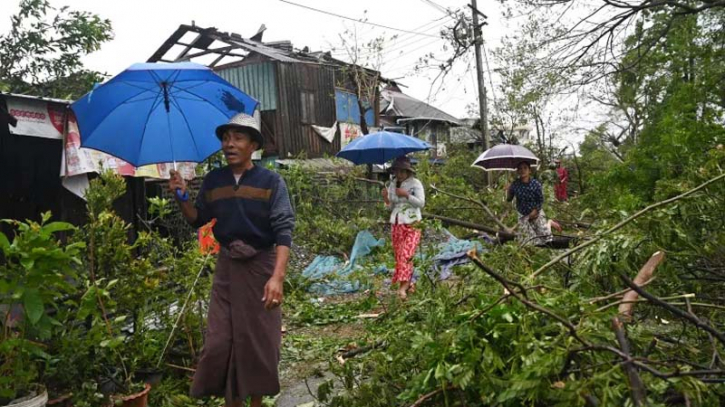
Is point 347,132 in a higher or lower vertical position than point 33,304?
higher

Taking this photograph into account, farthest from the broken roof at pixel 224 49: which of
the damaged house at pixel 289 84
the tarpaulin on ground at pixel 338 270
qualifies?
the tarpaulin on ground at pixel 338 270

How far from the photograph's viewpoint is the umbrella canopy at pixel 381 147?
7.50 m

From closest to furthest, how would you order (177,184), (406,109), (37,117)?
(177,184) < (37,117) < (406,109)

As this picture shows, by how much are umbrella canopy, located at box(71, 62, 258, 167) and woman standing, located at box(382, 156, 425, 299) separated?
8.84 ft

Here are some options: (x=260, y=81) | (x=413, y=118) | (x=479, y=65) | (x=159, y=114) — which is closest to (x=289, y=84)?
(x=260, y=81)

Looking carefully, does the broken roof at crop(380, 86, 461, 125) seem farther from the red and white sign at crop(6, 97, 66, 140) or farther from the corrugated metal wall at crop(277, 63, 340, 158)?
the red and white sign at crop(6, 97, 66, 140)

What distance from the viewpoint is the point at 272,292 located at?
112 inches

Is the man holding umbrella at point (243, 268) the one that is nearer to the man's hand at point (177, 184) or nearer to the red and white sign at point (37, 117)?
the man's hand at point (177, 184)

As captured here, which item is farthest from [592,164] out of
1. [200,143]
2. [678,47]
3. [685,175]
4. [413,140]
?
[200,143]

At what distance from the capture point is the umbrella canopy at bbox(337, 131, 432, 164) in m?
7.50

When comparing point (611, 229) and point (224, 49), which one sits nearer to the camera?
point (611, 229)

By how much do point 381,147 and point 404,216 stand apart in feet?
5.22

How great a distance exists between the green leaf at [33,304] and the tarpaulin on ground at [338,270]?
469 centimetres

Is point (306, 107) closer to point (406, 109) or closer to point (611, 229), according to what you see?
point (406, 109)
